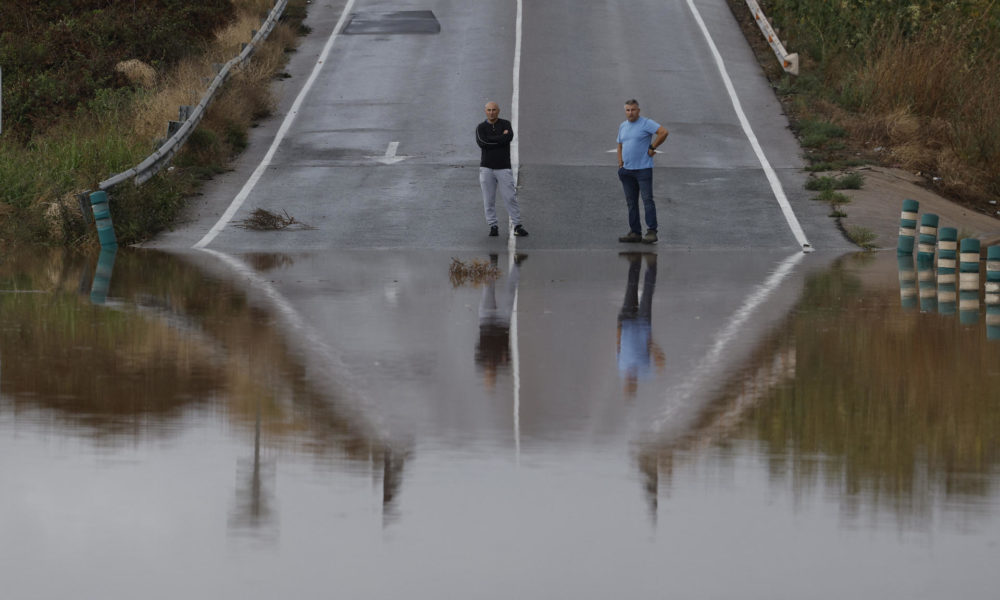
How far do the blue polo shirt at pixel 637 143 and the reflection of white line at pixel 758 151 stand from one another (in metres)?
2.43

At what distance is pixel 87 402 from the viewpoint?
9.71 metres

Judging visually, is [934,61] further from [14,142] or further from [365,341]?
[365,341]

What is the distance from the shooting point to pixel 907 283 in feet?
55.6

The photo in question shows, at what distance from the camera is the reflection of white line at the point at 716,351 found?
32.3 ft

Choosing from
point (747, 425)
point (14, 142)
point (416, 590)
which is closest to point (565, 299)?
point (747, 425)

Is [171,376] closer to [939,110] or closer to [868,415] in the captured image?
[868,415]

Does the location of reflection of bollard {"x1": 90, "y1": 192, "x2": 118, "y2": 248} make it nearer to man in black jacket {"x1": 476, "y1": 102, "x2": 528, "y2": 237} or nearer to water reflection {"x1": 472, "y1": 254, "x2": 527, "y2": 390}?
man in black jacket {"x1": 476, "y1": 102, "x2": 528, "y2": 237}

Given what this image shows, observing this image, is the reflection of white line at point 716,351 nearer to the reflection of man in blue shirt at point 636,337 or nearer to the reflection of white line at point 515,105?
the reflection of man in blue shirt at point 636,337

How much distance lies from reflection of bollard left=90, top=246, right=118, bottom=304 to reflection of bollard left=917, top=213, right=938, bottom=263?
31.2ft

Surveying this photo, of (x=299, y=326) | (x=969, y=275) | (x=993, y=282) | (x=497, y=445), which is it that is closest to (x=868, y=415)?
(x=497, y=445)

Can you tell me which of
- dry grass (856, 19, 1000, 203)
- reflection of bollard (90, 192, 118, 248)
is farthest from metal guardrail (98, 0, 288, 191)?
dry grass (856, 19, 1000, 203)

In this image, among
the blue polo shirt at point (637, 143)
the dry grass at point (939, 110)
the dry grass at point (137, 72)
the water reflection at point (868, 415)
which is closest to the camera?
the water reflection at point (868, 415)

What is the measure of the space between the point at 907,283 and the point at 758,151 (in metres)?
9.91

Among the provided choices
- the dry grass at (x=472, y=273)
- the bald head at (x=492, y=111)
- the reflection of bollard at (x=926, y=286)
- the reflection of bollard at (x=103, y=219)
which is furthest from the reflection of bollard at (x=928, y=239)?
the reflection of bollard at (x=103, y=219)
